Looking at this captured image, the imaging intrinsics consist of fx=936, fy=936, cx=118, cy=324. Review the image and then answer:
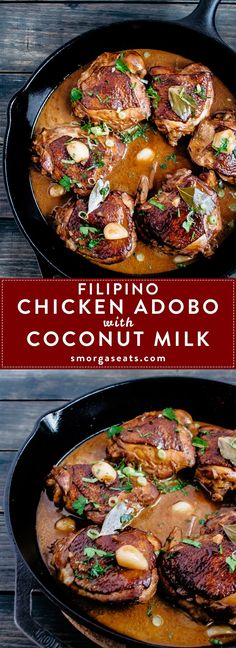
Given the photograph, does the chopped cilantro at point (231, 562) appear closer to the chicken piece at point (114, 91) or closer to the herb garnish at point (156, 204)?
the herb garnish at point (156, 204)

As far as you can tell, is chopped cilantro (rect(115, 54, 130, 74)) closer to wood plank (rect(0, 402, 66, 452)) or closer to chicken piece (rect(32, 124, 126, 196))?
chicken piece (rect(32, 124, 126, 196))

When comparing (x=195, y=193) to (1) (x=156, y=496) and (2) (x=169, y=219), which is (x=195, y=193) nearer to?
(2) (x=169, y=219)

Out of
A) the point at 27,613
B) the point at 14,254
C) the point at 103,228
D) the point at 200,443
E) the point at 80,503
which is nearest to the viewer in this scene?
the point at 27,613

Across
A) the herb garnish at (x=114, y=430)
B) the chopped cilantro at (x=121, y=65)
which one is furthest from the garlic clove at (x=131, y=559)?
the chopped cilantro at (x=121, y=65)

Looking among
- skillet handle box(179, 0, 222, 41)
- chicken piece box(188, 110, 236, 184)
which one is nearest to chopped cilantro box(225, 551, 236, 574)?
chicken piece box(188, 110, 236, 184)

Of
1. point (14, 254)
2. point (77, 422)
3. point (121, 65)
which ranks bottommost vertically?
point (77, 422)

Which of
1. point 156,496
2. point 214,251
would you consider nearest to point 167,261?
point 214,251

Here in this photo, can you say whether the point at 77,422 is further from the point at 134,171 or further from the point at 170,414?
the point at 134,171

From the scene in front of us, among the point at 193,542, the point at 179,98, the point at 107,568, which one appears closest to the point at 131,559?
the point at 107,568
